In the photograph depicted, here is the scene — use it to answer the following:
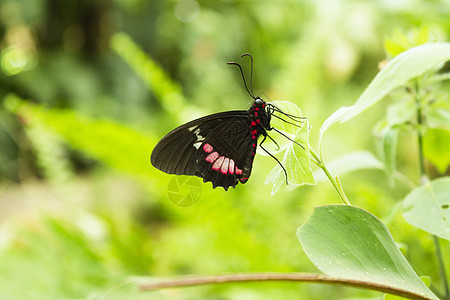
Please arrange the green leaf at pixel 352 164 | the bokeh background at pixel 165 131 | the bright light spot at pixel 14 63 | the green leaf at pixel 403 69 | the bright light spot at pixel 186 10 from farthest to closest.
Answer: the bright light spot at pixel 186 10 → the bright light spot at pixel 14 63 → the bokeh background at pixel 165 131 → the green leaf at pixel 352 164 → the green leaf at pixel 403 69

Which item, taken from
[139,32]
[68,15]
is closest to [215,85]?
[139,32]

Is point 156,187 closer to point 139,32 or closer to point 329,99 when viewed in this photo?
point 329,99

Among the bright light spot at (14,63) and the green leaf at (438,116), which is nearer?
the green leaf at (438,116)

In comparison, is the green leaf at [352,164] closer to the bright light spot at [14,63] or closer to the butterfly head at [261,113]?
the butterfly head at [261,113]

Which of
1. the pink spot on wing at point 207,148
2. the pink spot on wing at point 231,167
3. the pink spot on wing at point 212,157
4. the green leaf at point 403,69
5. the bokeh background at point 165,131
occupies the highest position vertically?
the bokeh background at point 165,131

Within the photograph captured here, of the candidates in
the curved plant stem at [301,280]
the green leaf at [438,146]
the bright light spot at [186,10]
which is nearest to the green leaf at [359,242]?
the curved plant stem at [301,280]

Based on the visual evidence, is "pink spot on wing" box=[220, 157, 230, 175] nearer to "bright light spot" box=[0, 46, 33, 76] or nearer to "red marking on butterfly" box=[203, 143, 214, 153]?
"red marking on butterfly" box=[203, 143, 214, 153]

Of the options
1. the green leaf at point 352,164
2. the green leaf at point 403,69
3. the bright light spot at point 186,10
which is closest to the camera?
the green leaf at point 403,69
